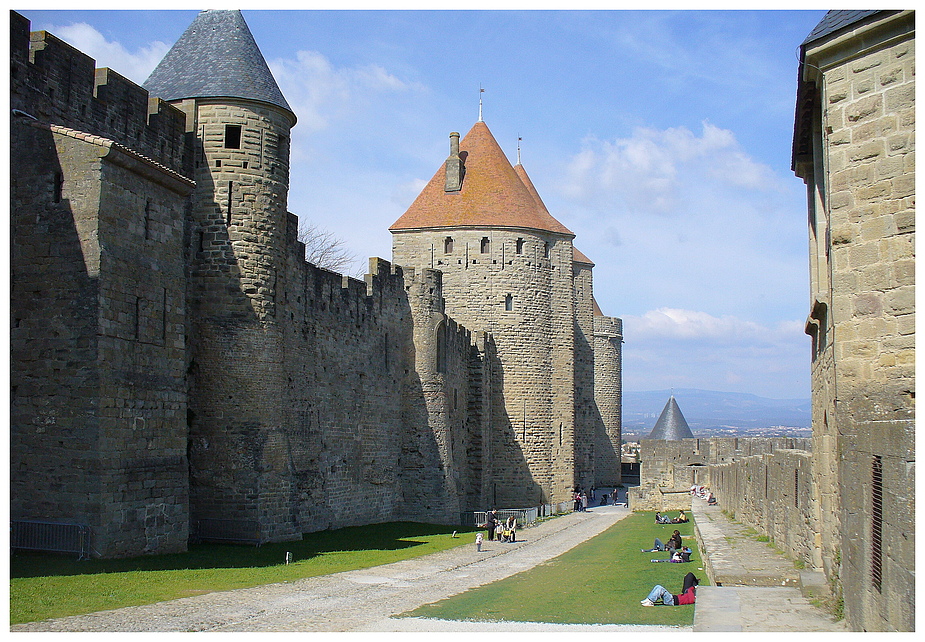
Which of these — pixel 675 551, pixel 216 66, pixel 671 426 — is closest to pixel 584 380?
pixel 671 426

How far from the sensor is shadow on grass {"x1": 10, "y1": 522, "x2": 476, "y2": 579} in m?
12.2

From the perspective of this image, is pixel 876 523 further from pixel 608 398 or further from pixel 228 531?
pixel 608 398

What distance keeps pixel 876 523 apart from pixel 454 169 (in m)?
30.0

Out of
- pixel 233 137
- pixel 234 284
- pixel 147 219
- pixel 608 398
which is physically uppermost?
pixel 233 137

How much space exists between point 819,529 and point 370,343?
15.4m

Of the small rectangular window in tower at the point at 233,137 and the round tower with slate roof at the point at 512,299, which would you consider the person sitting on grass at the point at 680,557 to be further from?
the round tower with slate roof at the point at 512,299

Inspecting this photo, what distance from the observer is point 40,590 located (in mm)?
10875

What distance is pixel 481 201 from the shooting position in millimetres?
35094

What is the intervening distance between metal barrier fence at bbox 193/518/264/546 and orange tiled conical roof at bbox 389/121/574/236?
19.4 m

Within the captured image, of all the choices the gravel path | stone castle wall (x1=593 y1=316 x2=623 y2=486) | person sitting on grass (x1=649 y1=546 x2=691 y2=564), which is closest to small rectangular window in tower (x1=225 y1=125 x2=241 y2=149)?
the gravel path

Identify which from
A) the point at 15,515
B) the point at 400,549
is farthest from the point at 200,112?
the point at 400,549

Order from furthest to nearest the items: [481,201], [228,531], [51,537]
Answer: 1. [481,201]
2. [228,531]
3. [51,537]

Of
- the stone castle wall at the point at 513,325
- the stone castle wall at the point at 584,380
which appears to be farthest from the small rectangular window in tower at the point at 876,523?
the stone castle wall at the point at 584,380

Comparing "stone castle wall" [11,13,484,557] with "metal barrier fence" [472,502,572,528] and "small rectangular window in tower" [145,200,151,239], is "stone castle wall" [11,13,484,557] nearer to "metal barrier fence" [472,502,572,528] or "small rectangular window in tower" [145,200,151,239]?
"small rectangular window in tower" [145,200,151,239]
